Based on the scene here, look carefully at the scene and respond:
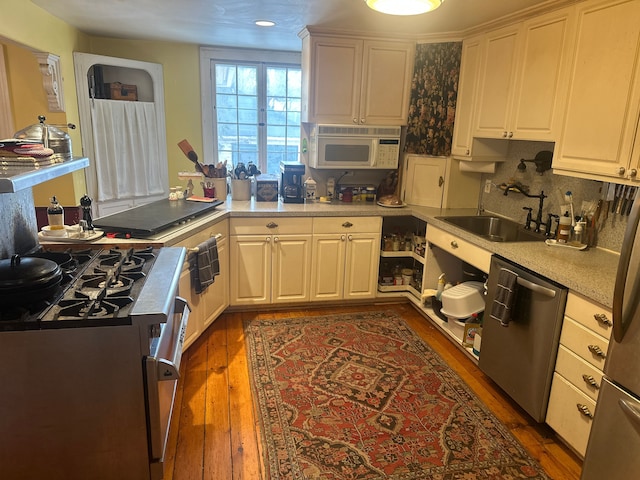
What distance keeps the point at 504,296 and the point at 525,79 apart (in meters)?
1.41

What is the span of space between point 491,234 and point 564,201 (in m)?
0.69

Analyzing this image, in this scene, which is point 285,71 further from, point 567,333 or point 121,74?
point 567,333

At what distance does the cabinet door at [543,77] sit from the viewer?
2.46 metres

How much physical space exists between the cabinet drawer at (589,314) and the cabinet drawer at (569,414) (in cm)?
32

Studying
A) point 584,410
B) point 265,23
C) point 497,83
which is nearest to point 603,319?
point 584,410

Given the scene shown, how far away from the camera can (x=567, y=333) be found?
2096mm

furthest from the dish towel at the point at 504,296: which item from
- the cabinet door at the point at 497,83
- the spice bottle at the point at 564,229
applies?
the cabinet door at the point at 497,83

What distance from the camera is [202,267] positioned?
111 inches

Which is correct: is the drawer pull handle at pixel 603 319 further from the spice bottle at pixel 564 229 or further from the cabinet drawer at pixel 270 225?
the cabinet drawer at pixel 270 225

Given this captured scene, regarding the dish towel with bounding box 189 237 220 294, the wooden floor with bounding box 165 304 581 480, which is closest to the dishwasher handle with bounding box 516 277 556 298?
the wooden floor with bounding box 165 304 581 480

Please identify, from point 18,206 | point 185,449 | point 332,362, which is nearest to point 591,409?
point 332,362

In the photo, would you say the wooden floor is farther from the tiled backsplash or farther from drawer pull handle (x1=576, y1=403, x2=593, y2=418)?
the tiled backsplash

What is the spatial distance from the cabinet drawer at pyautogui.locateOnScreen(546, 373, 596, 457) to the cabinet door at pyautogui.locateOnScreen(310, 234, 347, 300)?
1.86 metres

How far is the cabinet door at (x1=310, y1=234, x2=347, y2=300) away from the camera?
141 inches
